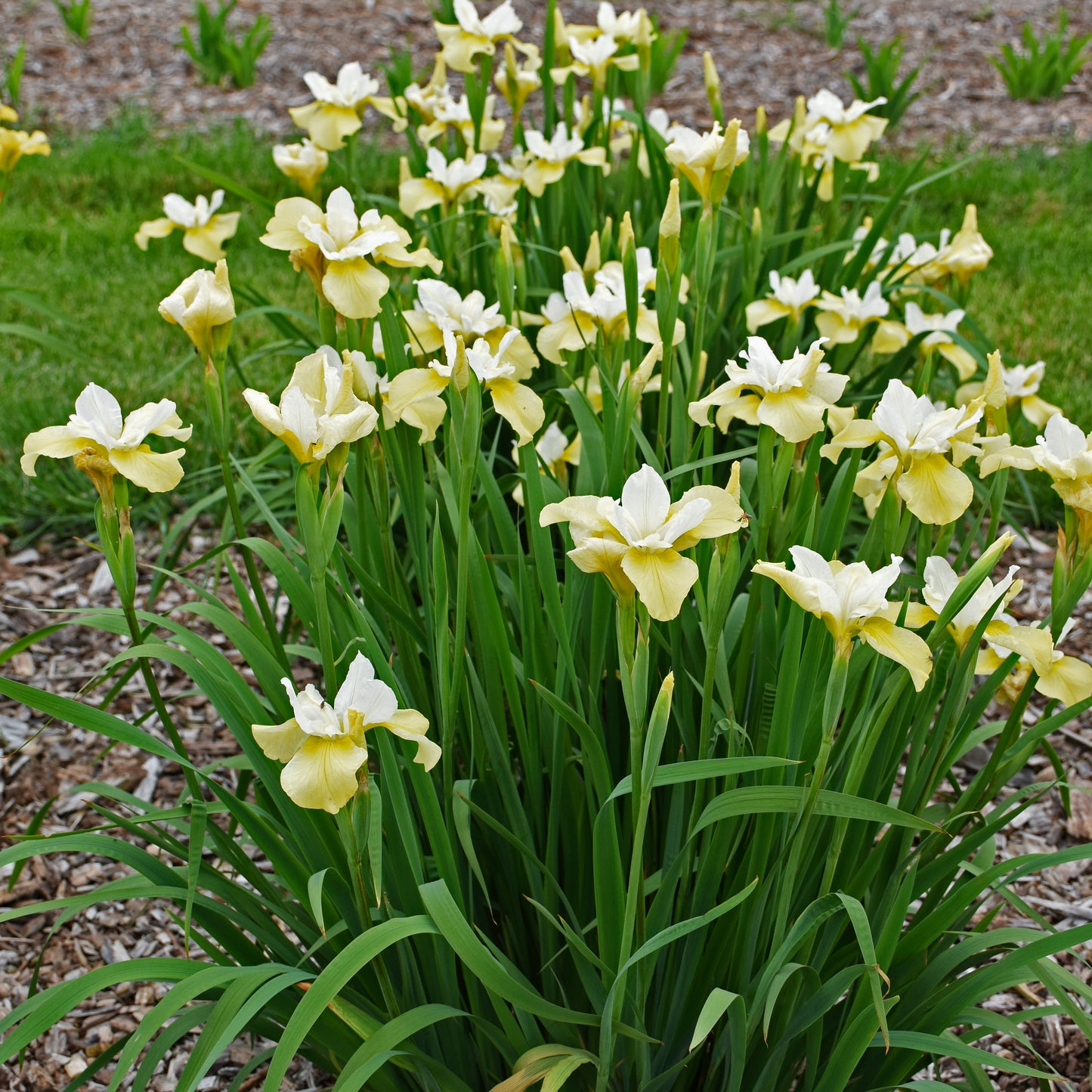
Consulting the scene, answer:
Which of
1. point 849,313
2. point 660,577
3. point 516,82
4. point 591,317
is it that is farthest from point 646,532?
point 516,82

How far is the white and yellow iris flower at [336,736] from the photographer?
98 cm

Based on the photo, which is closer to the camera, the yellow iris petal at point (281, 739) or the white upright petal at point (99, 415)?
the yellow iris petal at point (281, 739)

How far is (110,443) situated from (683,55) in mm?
5218

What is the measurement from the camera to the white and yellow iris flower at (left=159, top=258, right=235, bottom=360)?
129 cm

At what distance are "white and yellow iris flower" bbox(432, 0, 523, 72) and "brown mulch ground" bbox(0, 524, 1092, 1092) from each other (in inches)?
49.0

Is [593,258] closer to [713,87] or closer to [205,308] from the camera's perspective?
[205,308]

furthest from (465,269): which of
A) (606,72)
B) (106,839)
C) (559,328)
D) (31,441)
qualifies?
(106,839)

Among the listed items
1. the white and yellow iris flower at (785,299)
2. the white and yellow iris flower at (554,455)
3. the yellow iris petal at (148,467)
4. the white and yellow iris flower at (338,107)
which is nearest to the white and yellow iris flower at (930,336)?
the white and yellow iris flower at (785,299)

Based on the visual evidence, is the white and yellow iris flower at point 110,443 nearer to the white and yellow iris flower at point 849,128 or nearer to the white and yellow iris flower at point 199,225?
the white and yellow iris flower at point 199,225

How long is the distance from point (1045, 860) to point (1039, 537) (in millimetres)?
1749

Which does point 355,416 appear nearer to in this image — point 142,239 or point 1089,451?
point 1089,451

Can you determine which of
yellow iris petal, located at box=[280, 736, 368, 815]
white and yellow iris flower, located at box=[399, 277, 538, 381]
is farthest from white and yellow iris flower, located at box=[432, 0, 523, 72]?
yellow iris petal, located at box=[280, 736, 368, 815]

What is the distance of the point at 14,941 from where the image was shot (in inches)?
71.3

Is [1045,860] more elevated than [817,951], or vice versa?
[1045,860]
